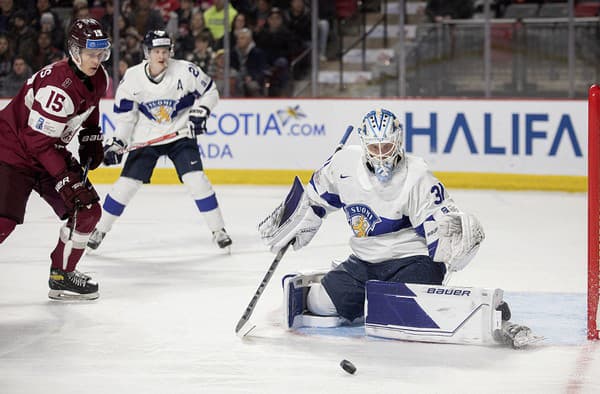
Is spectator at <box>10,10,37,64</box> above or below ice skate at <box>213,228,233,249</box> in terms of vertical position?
above

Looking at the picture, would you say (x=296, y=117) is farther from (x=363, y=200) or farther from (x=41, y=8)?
(x=363, y=200)

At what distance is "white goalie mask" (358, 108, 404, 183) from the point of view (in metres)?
4.27

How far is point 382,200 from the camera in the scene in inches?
172

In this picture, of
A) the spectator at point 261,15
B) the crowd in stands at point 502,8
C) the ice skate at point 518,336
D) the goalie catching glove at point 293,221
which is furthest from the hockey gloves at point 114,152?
the crowd in stands at point 502,8

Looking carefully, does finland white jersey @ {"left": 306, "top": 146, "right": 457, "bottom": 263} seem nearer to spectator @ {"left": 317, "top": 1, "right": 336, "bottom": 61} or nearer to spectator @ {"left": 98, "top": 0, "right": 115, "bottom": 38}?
spectator @ {"left": 317, "top": 1, "right": 336, "bottom": 61}

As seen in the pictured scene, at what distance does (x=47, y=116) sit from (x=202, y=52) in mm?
5568

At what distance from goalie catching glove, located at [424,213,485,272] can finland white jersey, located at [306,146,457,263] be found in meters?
0.04

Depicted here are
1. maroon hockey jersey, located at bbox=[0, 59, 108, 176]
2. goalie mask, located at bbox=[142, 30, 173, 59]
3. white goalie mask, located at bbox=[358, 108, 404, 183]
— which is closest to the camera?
white goalie mask, located at bbox=[358, 108, 404, 183]

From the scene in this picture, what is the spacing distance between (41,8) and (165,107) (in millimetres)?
4067

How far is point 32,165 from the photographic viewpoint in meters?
4.98

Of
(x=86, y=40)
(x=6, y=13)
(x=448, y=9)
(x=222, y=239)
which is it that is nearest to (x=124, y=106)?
(x=222, y=239)

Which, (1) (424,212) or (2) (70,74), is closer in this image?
(1) (424,212)

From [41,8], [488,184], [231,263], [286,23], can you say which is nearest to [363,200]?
[231,263]

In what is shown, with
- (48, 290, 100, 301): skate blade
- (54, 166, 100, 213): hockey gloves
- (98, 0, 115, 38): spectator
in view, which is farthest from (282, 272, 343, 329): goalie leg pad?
(98, 0, 115, 38): spectator
